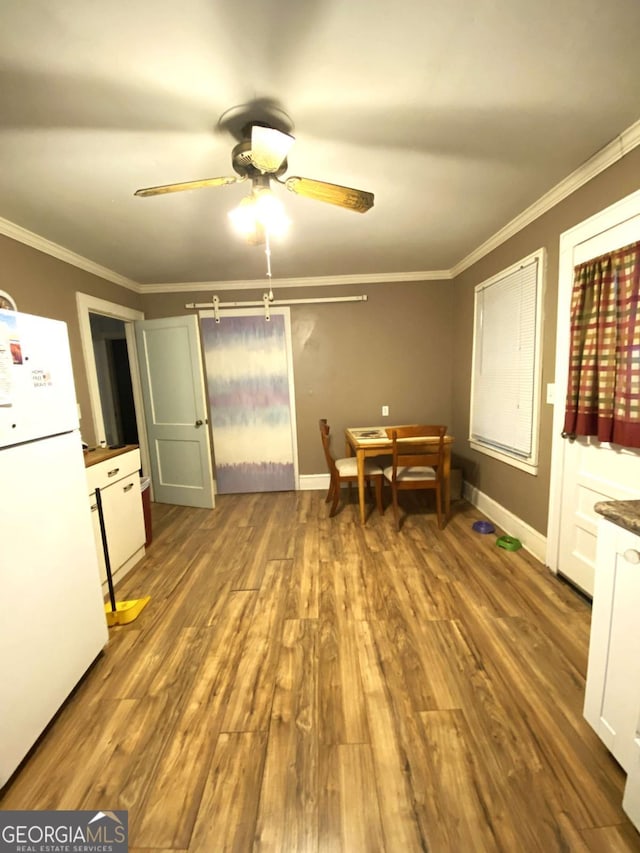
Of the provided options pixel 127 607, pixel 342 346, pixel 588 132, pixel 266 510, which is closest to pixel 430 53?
pixel 588 132

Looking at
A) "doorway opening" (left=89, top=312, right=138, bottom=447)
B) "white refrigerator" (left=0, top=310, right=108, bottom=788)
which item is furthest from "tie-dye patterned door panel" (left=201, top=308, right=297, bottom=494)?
"white refrigerator" (left=0, top=310, right=108, bottom=788)

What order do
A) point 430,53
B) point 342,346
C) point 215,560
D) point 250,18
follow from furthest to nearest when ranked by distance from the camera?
point 342,346 → point 215,560 → point 430,53 → point 250,18

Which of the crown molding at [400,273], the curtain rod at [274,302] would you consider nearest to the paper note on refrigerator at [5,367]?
the crown molding at [400,273]

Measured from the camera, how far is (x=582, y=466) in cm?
194

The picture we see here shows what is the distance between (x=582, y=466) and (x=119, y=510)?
9.73ft

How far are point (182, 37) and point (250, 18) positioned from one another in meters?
0.22

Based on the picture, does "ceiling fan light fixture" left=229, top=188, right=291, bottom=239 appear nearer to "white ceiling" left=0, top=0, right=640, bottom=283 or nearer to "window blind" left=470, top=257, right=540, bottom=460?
"white ceiling" left=0, top=0, right=640, bottom=283

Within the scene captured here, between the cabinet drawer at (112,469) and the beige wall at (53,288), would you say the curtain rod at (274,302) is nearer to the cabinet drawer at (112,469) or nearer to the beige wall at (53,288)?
the beige wall at (53,288)

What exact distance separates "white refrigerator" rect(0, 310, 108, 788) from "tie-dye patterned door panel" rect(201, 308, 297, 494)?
90.7 inches

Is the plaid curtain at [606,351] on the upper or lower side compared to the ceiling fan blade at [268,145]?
lower

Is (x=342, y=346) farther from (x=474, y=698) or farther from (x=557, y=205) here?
(x=474, y=698)

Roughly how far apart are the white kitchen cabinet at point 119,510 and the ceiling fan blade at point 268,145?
72.4 inches

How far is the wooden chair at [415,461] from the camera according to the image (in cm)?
269

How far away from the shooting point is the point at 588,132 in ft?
4.86
